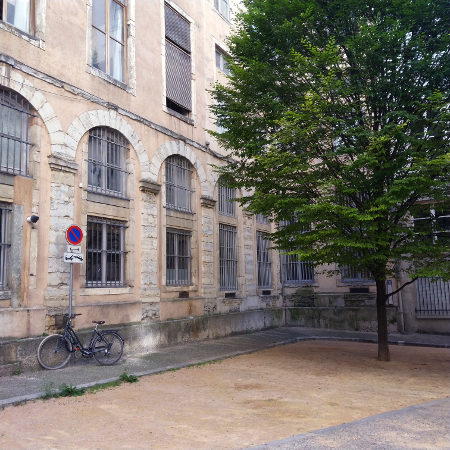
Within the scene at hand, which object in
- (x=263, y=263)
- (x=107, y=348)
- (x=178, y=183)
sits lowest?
(x=107, y=348)

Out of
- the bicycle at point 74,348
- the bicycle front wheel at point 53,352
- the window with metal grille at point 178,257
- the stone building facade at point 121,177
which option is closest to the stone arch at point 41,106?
the stone building facade at point 121,177

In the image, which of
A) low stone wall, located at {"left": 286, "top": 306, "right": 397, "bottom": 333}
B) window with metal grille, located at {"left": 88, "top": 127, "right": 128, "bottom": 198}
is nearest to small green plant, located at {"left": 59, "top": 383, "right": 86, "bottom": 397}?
window with metal grille, located at {"left": 88, "top": 127, "right": 128, "bottom": 198}

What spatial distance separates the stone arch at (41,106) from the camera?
9.26 metres

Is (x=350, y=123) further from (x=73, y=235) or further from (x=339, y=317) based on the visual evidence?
(x=339, y=317)

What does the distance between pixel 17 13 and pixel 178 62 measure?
5.67 m

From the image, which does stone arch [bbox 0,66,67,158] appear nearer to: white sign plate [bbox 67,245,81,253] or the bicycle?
white sign plate [bbox 67,245,81,253]

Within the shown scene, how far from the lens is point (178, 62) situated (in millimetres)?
14633

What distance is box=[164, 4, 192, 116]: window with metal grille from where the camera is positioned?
1420 cm

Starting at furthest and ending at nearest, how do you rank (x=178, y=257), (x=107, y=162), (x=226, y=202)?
(x=226, y=202)
(x=178, y=257)
(x=107, y=162)

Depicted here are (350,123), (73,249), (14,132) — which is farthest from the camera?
(350,123)

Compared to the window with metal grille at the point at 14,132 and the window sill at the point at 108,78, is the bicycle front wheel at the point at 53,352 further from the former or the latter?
the window sill at the point at 108,78

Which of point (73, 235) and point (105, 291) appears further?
point (105, 291)

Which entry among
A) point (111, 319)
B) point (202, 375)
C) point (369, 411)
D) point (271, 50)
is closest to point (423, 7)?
point (271, 50)

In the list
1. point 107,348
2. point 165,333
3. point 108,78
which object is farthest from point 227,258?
point 108,78
